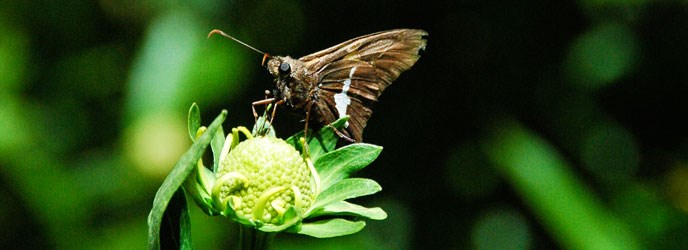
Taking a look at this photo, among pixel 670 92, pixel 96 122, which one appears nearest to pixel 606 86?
pixel 670 92

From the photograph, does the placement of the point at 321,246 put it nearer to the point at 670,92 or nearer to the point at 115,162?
the point at 115,162

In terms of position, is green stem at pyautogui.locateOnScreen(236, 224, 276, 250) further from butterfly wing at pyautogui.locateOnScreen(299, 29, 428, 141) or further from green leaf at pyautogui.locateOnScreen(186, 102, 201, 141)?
butterfly wing at pyautogui.locateOnScreen(299, 29, 428, 141)

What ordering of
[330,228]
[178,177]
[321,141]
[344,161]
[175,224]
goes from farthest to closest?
[321,141] → [344,161] → [330,228] → [175,224] → [178,177]

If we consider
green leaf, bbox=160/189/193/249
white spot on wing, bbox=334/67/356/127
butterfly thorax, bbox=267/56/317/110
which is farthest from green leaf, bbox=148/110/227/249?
white spot on wing, bbox=334/67/356/127

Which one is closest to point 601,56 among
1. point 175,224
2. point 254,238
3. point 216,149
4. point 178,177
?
point 216,149

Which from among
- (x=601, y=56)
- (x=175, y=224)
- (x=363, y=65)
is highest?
(x=363, y=65)

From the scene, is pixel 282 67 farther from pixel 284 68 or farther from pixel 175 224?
pixel 175 224
